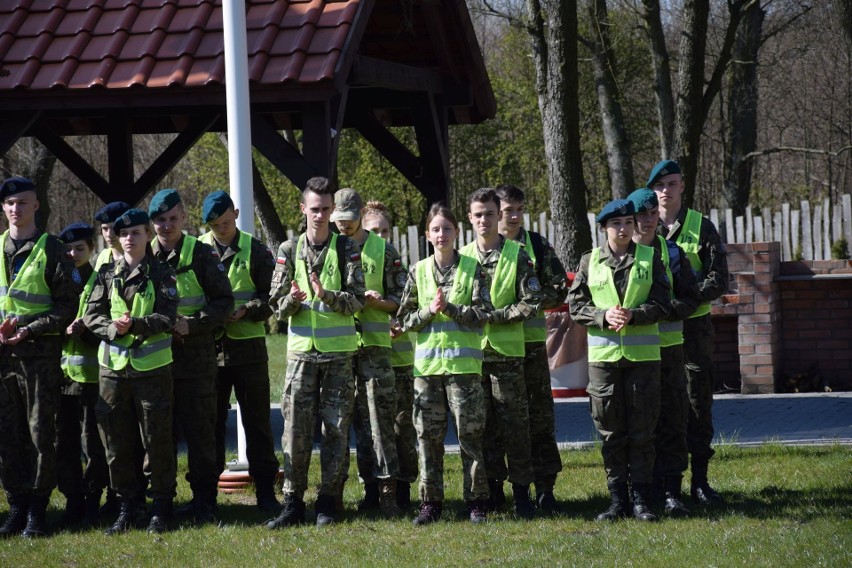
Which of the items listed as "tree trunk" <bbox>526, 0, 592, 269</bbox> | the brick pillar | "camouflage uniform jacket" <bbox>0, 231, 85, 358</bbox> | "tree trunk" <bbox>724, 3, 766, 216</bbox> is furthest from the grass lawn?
"tree trunk" <bbox>724, 3, 766, 216</bbox>

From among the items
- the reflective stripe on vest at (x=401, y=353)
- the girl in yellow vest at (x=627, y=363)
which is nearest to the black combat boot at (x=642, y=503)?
the girl in yellow vest at (x=627, y=363)

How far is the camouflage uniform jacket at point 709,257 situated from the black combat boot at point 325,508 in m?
2.74

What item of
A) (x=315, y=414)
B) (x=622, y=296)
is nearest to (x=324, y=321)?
(x=315, y=414)

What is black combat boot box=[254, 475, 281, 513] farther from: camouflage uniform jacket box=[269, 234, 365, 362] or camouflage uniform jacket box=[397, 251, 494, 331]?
camouflage uniform jacket box=[397, 251, 494, 331]

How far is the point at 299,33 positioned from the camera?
30.0 ft

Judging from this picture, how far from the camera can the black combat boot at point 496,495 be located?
7688 millimetres

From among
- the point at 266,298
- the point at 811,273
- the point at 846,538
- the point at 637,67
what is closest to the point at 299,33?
the point at 266,298

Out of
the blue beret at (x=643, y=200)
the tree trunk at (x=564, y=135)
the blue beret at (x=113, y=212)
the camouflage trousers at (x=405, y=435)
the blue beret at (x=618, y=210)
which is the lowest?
the camouflage trousers at (x=405, y=435)

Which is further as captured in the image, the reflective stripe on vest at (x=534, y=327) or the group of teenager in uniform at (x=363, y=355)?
the reflective stripe on vest at (x=534, y=327)

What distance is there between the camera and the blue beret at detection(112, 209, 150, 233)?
7.31 m

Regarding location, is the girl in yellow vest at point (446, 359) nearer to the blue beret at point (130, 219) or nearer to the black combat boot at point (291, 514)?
the black combat boot at point (291, 514)

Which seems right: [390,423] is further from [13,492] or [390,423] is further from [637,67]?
[637,67]

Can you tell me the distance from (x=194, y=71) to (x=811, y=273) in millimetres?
7454

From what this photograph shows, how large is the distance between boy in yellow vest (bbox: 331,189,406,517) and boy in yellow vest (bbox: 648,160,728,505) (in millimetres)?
1900
